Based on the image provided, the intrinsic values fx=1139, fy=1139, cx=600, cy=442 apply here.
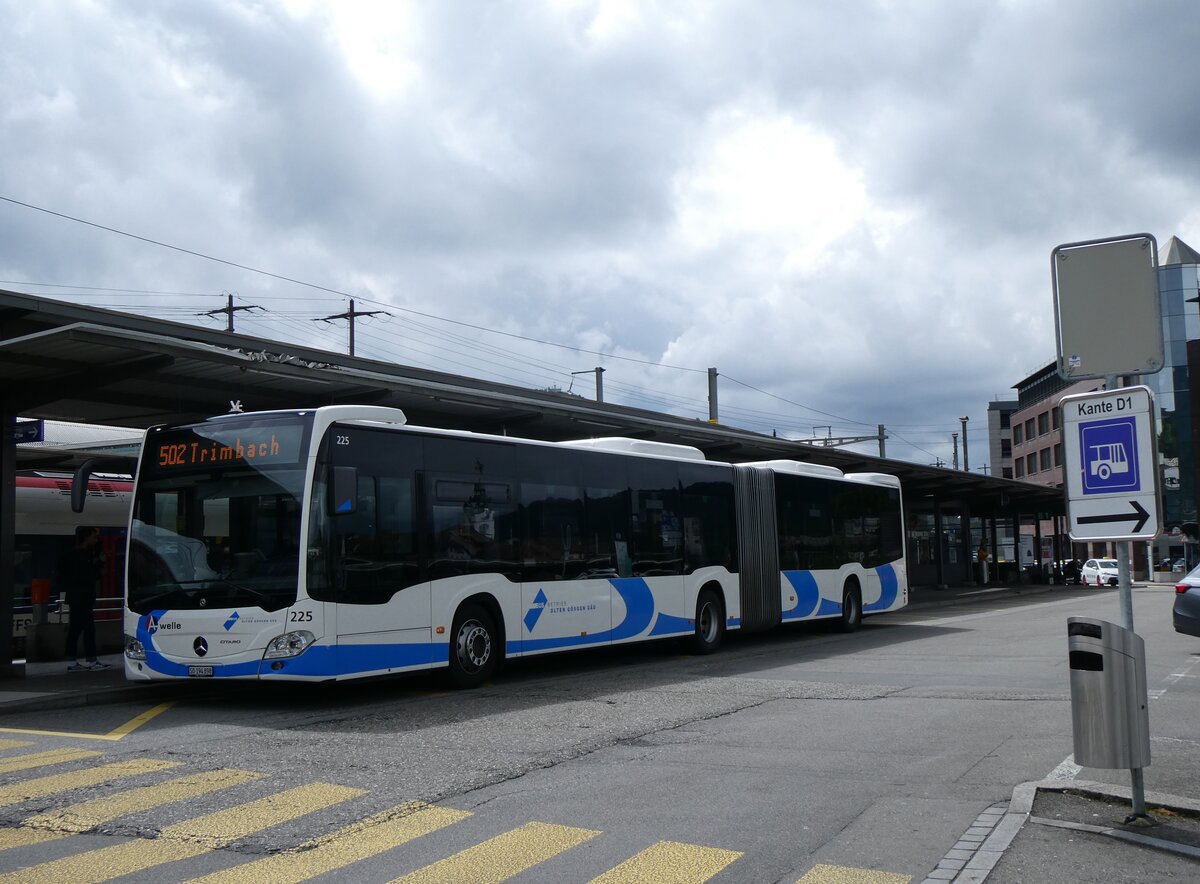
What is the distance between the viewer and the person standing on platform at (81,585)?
15344mm

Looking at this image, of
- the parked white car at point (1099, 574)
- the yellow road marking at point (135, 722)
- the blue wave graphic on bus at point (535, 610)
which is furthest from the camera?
the parked white car at point (1099, 574)

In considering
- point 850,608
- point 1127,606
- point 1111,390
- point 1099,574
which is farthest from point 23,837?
point 1099,574

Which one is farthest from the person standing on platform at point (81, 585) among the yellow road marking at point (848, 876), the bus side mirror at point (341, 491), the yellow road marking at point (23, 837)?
the yellow road marking at point (848, 876)

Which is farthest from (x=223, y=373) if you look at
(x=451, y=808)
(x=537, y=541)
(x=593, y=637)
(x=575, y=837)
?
(x=575, y=837)

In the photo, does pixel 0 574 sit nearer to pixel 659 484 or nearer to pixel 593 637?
pixel 593 637

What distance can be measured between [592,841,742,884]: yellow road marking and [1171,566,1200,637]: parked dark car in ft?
41.2

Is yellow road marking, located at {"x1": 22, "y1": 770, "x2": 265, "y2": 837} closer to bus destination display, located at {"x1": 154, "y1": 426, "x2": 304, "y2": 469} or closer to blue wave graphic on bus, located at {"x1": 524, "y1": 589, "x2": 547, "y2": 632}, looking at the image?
bus destination display, located at {"x1": 154, "y1": 426, "x2": 304, "y2": 469}

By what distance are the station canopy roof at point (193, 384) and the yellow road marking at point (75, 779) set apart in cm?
517

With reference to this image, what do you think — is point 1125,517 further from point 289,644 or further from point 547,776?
point 289,644

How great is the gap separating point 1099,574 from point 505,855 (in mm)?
56427

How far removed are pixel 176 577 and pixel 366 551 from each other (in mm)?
2038

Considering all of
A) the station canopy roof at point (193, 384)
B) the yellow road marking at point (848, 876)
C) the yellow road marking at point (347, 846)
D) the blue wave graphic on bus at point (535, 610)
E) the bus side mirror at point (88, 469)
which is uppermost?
the station canopy roof at point (193, 384)

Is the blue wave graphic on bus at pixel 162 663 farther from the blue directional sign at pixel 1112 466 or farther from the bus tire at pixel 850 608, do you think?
the bus tire at pixel 850 608

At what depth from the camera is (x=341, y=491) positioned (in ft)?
38.1
